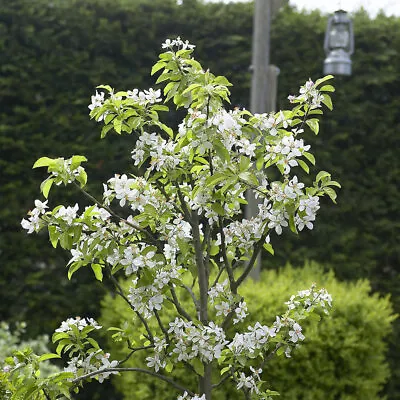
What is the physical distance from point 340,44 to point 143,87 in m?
1.28

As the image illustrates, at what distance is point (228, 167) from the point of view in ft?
6.21

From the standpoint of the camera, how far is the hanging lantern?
14.8 feet

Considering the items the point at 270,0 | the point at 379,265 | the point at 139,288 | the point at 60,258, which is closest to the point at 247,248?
the point at 139,288

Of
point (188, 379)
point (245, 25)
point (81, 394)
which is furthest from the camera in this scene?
point (245, 25)

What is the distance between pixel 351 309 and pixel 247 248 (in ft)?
6.09

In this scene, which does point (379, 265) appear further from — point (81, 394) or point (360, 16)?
point (81, 394)

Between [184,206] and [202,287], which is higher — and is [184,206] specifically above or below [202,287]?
above

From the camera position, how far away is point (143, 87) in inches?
194

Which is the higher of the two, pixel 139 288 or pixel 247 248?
pixel 247 248

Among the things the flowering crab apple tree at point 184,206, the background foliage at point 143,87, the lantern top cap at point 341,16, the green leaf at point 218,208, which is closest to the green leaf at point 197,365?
the flowering crab apple tree at point 184,206

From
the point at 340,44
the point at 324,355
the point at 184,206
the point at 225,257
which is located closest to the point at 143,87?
the point at 340,44

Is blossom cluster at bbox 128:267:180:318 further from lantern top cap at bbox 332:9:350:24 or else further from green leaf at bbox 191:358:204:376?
lantern top cap at bbox 332:9:350:24

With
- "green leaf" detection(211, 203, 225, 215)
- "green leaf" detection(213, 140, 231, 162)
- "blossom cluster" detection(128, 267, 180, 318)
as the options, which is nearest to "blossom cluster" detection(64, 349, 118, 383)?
"blossom cluster" detection(128, 267, 180, 318)

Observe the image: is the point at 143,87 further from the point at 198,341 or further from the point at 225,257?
the point at 198,341
